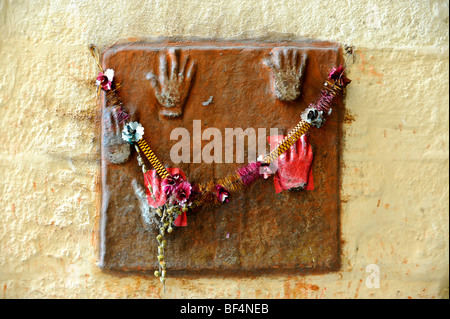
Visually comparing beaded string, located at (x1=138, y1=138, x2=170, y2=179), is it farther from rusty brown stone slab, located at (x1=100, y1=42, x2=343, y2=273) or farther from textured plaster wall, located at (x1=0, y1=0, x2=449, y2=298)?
textured plaster wall, located at (x1=0, y1=0, x2=449, y2=298)

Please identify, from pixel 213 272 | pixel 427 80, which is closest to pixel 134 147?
pixel 213 272

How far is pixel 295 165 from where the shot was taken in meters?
0.93

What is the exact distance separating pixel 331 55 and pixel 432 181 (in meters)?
0.42

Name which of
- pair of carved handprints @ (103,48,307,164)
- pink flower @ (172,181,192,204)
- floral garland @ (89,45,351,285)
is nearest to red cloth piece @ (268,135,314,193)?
floral garland @ (89,45,351,285)

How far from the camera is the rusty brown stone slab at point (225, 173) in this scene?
94 cm

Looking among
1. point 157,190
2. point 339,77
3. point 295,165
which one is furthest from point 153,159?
point 339,77

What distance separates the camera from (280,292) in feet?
3.28

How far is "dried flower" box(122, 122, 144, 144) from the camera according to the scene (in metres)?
0.90

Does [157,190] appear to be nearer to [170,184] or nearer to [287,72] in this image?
[170,184]

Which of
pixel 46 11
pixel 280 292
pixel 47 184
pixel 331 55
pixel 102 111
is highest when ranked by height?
pixel 46 11

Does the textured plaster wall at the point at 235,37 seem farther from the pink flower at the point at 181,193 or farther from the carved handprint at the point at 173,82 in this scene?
→ the pink flower at the point at 181,193

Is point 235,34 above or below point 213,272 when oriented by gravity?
above

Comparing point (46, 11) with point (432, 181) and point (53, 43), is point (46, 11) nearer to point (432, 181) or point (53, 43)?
point (53, 43)

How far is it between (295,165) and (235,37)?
1.16 feet
